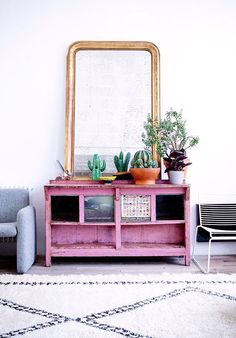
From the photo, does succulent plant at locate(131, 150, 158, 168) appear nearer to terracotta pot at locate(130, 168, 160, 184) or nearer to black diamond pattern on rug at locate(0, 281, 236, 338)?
terracotta pot at locate(130, 168, 160, 184)

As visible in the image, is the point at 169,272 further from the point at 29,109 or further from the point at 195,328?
the point at 29,109

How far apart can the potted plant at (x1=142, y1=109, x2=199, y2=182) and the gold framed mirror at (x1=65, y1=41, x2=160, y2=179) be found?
184 millimetres

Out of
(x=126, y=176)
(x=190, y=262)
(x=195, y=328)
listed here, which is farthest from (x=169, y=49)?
(x=195, y=328)

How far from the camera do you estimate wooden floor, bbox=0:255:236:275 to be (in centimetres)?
307

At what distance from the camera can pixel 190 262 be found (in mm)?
3352

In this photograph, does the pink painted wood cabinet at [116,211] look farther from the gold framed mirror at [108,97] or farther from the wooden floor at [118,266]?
the gold framed mirror at [108,97]

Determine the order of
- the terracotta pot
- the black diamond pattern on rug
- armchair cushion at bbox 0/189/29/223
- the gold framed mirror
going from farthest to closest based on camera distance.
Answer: the gold framed mirror, armchair cushion at bbox 0/189/29/223, the terracotta pot, the black diamond pattern on rug

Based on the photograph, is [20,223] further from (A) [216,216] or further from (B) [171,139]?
(A) [216,216]

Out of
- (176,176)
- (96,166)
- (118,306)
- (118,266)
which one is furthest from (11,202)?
(118,306)

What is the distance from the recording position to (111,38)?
3.70 meters

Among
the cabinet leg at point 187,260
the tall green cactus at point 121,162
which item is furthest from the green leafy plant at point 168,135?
the cabinet leg at point 187,260

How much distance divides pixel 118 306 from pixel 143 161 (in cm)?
143

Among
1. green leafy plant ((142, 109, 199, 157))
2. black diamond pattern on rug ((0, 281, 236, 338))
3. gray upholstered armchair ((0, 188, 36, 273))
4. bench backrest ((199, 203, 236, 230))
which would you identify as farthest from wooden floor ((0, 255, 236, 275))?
green leafy plant ((142, 109, 199, 157))

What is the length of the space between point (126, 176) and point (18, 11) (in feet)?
6.71
